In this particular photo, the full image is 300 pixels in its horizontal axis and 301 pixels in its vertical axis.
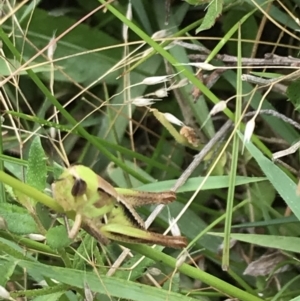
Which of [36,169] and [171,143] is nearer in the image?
[36,169]

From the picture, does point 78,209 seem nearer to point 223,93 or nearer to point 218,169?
point 218,169

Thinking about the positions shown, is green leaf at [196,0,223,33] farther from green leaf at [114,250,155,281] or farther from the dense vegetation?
green leaf at [114,250,155,281]

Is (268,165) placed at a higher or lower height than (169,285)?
higher

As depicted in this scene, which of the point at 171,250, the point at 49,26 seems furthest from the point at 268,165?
the point at 49,26

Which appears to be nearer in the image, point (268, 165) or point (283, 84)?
point (268, 165)

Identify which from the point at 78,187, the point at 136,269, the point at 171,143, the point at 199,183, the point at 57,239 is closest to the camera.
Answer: the point at 78,187

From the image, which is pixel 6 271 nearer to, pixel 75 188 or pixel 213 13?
pixel 75 188

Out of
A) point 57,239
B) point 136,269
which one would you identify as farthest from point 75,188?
point 136,269

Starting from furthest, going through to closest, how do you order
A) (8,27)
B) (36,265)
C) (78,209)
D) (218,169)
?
1. (8,27)
2. (218,169)
3. (36,265)
4. (78,209)
